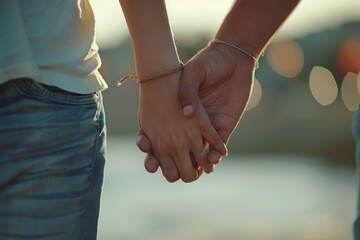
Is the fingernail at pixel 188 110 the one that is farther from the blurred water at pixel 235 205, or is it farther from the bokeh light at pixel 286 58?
the bokeh light at pixel 286 58

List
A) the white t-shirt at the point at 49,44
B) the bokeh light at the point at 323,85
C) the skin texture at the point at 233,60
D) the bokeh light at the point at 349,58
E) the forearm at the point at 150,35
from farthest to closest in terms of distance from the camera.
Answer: the bokeh light at the point at 349,58 < the bokeh light at the point at 323,85 < the skin texture at the point at 233,60 < the forearm at the point at 150,35 < the white t-shirt at the point at 49,44

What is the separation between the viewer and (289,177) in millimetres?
25969

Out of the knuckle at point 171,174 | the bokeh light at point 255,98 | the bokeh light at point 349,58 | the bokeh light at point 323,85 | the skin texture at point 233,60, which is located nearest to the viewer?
the knuckle at point 171,174

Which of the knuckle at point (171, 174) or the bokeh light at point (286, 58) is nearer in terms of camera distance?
the knuckle at point (171, 174)

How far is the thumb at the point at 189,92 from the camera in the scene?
9.38 feet

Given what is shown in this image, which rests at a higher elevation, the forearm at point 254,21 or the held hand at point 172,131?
the forearm at point 254,21

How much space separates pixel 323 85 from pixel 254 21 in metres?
70.6

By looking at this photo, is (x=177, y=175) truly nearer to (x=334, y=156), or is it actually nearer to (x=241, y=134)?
(x=334, y=156)

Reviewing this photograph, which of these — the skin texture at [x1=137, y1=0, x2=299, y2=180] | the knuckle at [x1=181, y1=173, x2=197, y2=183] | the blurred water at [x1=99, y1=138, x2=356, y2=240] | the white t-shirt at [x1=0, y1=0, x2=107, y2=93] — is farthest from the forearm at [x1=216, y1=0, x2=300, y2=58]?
the blurred water at [x1=99, y1=138, x2=356, y2=240]

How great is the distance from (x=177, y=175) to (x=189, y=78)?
29 cm

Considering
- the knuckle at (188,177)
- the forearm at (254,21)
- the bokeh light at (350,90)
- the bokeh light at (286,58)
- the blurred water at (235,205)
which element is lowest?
the bokeh light at (286,58)

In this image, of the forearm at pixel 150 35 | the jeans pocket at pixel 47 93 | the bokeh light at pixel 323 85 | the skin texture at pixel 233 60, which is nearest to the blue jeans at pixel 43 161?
the jeans pocket at pixel 47 93

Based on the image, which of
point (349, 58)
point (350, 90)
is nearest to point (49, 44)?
point (350, 90)

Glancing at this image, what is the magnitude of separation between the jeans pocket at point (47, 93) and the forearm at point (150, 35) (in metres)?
0.42
